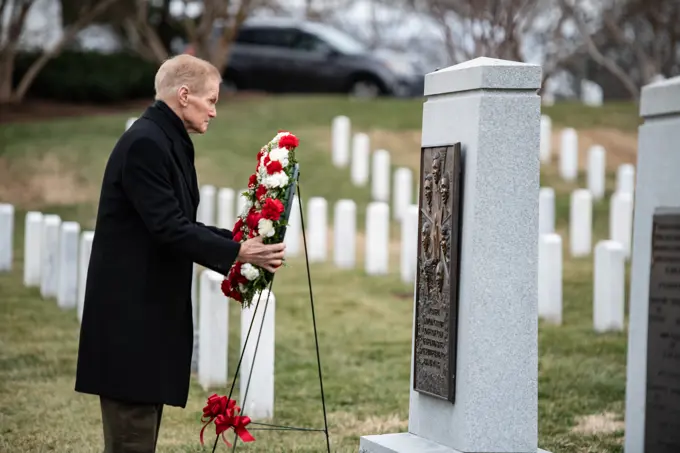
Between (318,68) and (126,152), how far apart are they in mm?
27230

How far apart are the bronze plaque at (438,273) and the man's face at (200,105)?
45.8 inches

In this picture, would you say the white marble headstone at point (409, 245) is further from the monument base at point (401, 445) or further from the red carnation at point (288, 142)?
the red carnation at point (288, 142)

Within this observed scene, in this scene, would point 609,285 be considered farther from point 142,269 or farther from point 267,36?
point 267,36

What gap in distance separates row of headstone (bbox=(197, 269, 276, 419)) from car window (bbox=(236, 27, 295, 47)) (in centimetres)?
2347

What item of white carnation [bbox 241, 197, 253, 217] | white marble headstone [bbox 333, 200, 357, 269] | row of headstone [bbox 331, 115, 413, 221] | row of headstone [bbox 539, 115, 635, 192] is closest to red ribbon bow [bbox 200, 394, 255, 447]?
white carnation [bbox 241, 197, 253, 217]

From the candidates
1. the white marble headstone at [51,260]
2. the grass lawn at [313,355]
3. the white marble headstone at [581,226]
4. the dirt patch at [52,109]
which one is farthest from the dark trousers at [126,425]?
the dirt patch at [52,109]

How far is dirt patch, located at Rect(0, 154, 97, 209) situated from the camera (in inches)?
802

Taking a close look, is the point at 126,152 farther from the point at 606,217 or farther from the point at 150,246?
the point at 606,217

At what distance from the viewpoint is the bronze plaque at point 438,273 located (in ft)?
18.5

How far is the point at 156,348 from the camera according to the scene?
5.16 meters

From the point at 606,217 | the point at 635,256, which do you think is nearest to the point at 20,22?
the point at 606,217

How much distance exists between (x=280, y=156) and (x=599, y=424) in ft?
11.6

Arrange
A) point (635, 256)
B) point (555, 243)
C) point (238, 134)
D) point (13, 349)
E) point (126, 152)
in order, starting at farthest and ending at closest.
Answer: point (238, 134)
point (555, 243)
point (13, 349)
point (635, 256)
point (126, 152)

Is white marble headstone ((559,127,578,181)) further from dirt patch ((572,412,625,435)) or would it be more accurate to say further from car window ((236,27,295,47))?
dirt patch ((572,412,625,435))
